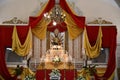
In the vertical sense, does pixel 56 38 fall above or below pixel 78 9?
below

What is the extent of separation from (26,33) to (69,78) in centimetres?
287

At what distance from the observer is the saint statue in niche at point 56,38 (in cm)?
1378

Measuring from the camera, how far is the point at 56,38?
13.8m

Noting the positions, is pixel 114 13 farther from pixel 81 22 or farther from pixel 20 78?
pixel 20 78

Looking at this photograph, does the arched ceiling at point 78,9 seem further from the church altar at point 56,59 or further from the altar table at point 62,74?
the altar table at point 62,74

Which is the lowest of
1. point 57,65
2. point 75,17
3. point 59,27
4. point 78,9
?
point 57,65

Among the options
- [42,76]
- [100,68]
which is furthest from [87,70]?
[42,76]

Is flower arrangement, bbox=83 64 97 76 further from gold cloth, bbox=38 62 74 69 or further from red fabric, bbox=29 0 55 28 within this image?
red fabric, bbox=29 0 55 28

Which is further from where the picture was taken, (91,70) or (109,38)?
(109,38)

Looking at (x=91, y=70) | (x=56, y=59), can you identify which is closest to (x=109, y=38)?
(x=91, y=70)

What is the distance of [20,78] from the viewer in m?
13.6

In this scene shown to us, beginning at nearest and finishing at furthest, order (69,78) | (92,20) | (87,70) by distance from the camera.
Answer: (69,78), (87,70), (92,20)

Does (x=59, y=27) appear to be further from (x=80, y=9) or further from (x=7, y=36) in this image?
(x=7, y=36)

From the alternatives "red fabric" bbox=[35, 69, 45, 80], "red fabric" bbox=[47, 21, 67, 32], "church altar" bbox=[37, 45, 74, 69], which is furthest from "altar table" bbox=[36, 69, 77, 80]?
"red fabric" bbox=[47, 21, 67, 32]
